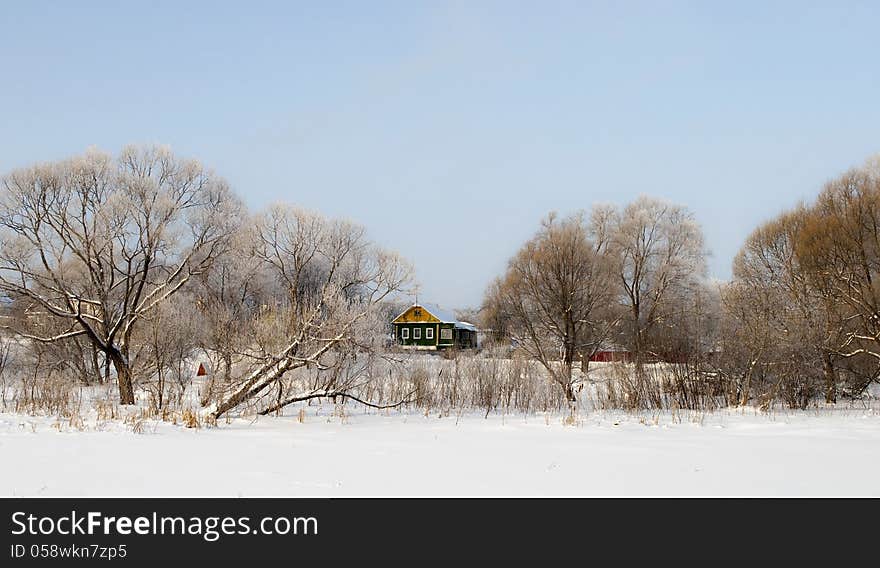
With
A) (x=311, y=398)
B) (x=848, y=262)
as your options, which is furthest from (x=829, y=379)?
(x=311, y=398)

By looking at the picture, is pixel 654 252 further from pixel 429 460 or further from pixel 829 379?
pixel 429 460

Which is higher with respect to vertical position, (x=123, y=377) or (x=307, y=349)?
(x=307, y=349)

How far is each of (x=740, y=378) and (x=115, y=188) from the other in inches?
894

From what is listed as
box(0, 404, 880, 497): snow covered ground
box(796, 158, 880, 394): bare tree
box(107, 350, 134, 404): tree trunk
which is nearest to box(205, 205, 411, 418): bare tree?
box(0, 404, 880, 497): snow covered ground

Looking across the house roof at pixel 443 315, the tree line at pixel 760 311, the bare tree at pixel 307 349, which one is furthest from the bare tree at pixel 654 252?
the bare tree at pixel 307 349

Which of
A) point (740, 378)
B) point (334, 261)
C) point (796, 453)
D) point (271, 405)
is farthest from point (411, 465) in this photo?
point (334, 261)

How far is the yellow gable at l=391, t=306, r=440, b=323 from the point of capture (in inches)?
2608

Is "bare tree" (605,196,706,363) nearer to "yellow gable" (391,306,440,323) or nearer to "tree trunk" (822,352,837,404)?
"tree trunk" (822,352,837,404)

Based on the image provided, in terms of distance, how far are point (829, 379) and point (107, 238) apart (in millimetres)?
25374

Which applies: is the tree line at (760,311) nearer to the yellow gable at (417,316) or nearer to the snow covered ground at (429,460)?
the snow covered ground at (429,460)

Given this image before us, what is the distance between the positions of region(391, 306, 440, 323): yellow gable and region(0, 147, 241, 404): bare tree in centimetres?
3956

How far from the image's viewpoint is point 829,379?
2212 cm

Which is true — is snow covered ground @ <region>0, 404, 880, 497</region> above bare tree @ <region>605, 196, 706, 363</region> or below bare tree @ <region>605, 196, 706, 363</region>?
below

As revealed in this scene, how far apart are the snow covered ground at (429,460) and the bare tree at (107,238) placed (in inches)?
430
